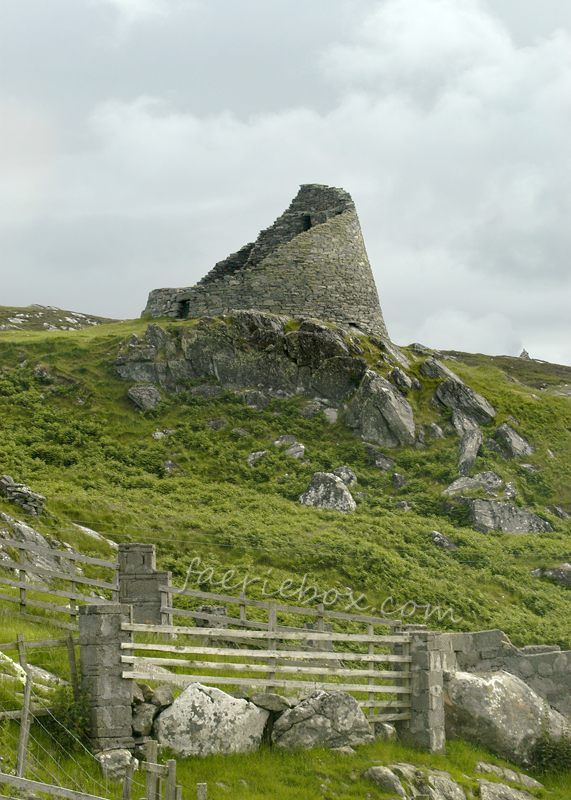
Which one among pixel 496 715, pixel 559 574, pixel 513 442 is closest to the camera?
pixel 496 715

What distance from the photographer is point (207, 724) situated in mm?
10109

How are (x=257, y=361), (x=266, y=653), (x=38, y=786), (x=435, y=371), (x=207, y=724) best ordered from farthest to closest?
(x=435, y=371) → (x=257, y=361) → (x=266, y=653) → (x=207, y=724) → (x=38, y=786)

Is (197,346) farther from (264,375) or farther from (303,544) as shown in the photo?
(303,544)

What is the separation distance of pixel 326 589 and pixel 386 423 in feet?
39.3

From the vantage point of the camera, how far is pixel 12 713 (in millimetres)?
9141

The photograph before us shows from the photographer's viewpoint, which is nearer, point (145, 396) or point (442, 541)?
point (442, 541)

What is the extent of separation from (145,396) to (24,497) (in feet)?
38.8

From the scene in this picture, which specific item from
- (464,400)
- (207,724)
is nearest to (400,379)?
(464,400)

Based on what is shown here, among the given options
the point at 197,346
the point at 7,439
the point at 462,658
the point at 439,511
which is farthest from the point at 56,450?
the point at 462,658

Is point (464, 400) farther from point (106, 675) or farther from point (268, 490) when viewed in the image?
point (106, 675)

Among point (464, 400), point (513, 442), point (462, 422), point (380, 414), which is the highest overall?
point (464, 400)

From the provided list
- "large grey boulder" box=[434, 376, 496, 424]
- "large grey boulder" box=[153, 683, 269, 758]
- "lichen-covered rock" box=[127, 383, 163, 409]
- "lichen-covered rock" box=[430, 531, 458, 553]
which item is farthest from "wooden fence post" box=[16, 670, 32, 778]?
"large grey boulder" box=[434, 376, 496, 424]

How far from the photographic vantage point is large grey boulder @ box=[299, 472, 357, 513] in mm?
27930

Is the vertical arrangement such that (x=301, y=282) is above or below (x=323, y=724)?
above
